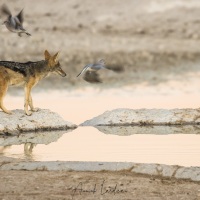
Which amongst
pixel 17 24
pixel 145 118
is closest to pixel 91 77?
pixel 145 118

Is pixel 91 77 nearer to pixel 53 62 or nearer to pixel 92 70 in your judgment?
pixel 92 70

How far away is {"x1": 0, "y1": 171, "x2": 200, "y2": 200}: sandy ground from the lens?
30.7 ft

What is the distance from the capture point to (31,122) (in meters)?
18.4

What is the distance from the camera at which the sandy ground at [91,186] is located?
9.35 m

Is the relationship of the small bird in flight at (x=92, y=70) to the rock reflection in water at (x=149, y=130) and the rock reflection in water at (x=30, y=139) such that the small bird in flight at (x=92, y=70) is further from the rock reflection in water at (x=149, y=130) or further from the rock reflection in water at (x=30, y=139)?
the rock reflection in water at (x=30, y=139)

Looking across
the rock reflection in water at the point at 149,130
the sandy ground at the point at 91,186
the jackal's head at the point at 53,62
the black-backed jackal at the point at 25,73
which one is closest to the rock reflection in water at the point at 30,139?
the black-backed jackal at the point at 25,73

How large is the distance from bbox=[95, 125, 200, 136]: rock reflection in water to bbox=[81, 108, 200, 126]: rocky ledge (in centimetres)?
60

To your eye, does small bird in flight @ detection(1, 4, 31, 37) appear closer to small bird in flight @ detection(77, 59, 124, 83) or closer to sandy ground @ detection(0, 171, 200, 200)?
small bird in flight @ detection(77, 59, 124, 83)

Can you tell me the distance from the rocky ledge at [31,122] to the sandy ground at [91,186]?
7021 millimetres

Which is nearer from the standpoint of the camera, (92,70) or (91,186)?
(91,186)

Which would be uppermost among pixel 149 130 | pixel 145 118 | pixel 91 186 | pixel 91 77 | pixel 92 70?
pixel 92 70

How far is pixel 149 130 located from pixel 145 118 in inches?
70.1

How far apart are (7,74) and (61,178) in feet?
25.9

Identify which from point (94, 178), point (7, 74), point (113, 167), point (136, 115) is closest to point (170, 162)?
point (113, 167)
